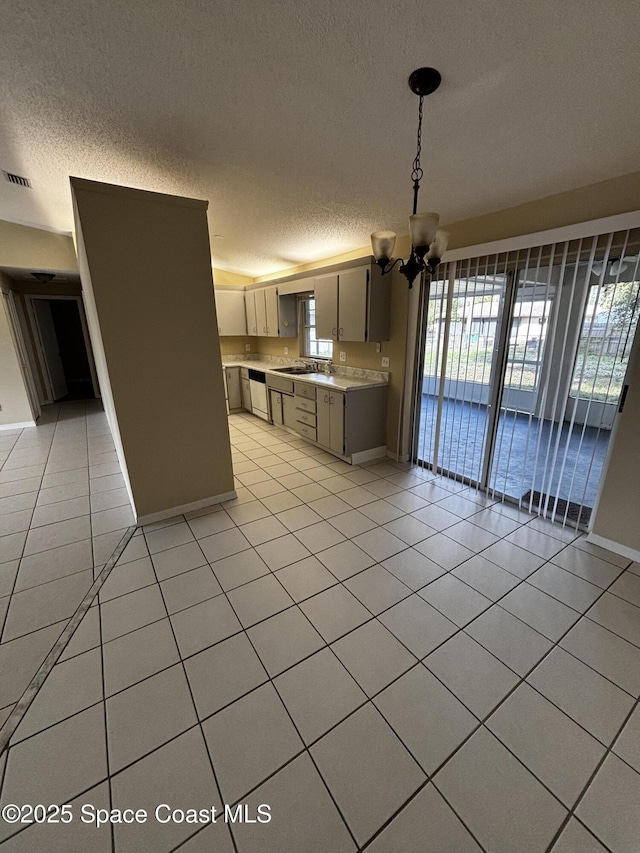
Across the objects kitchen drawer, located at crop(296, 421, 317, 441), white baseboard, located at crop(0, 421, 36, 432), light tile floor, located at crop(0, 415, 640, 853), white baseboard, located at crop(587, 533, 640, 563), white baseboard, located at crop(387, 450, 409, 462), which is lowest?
light tile floor, located at crop(0, 415, 640, 853)

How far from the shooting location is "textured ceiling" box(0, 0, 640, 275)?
1342 millimetres

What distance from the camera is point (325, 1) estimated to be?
1.28 metres

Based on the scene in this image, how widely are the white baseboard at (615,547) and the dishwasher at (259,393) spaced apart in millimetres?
4182

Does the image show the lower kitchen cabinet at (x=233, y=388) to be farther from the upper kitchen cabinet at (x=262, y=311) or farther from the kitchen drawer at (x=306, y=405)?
the kitchen drawer at (x=306, y=405)

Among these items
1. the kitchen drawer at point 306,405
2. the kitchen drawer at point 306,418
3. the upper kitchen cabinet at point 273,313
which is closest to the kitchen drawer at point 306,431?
the kitchen drawer at point 306,418

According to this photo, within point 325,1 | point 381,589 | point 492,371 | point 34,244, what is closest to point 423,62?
point 325,1

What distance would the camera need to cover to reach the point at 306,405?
435 centimetres

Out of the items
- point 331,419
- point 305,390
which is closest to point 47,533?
point 331,419

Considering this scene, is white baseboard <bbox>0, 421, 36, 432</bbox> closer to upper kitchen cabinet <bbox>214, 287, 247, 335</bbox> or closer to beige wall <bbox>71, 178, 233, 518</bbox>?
upper kitchen cabinet <bbox>214, 287, 247, 335</bbox>

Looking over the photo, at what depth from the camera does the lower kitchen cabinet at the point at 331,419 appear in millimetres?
3807

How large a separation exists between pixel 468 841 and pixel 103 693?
1486 millimetres

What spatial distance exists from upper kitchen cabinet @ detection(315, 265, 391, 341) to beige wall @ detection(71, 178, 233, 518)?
5.38ft

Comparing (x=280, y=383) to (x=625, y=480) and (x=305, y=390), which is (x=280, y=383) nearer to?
(x=305, y=390)

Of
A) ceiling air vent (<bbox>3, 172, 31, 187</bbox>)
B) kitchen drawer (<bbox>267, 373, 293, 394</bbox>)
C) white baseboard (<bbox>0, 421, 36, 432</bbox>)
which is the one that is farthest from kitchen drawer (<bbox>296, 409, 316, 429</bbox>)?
white baseboard (<bbox>0, 421, 36, 432</bbox>)
